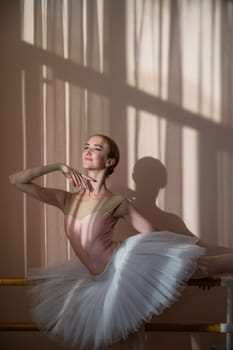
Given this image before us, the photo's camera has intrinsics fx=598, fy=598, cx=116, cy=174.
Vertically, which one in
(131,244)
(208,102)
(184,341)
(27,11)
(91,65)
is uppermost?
(27,11)

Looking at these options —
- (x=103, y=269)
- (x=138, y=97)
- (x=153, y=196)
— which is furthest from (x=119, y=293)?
(x=138, y=97)

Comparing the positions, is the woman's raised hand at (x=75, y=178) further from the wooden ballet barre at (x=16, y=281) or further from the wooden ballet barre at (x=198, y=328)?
the wooden ballet barre at (x=198, y=328)

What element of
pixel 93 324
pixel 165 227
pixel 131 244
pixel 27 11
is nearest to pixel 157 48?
pixel 27 11

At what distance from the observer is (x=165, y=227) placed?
1988 mm

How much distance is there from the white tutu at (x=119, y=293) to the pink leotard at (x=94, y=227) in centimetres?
3

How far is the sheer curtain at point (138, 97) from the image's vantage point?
2012mm

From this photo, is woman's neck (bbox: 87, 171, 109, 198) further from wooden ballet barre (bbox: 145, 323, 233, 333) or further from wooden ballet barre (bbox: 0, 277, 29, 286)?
wooden ballet barre (bbox: 145, 323, 233, 333)

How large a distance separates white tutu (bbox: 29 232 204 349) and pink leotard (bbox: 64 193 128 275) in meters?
0.03

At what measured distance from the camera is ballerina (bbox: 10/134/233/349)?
152 cm

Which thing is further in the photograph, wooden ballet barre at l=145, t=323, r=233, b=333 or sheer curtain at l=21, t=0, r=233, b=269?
sheer curtain at l=21, t=0, r=233, b=269

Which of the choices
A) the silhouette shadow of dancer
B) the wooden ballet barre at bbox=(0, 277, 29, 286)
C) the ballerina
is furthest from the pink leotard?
the silhouette shadow of dancer

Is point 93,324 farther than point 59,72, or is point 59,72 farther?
point 59,72

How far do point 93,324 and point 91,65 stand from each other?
920 millimetres

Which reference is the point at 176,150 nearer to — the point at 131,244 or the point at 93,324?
the point at 131,244
